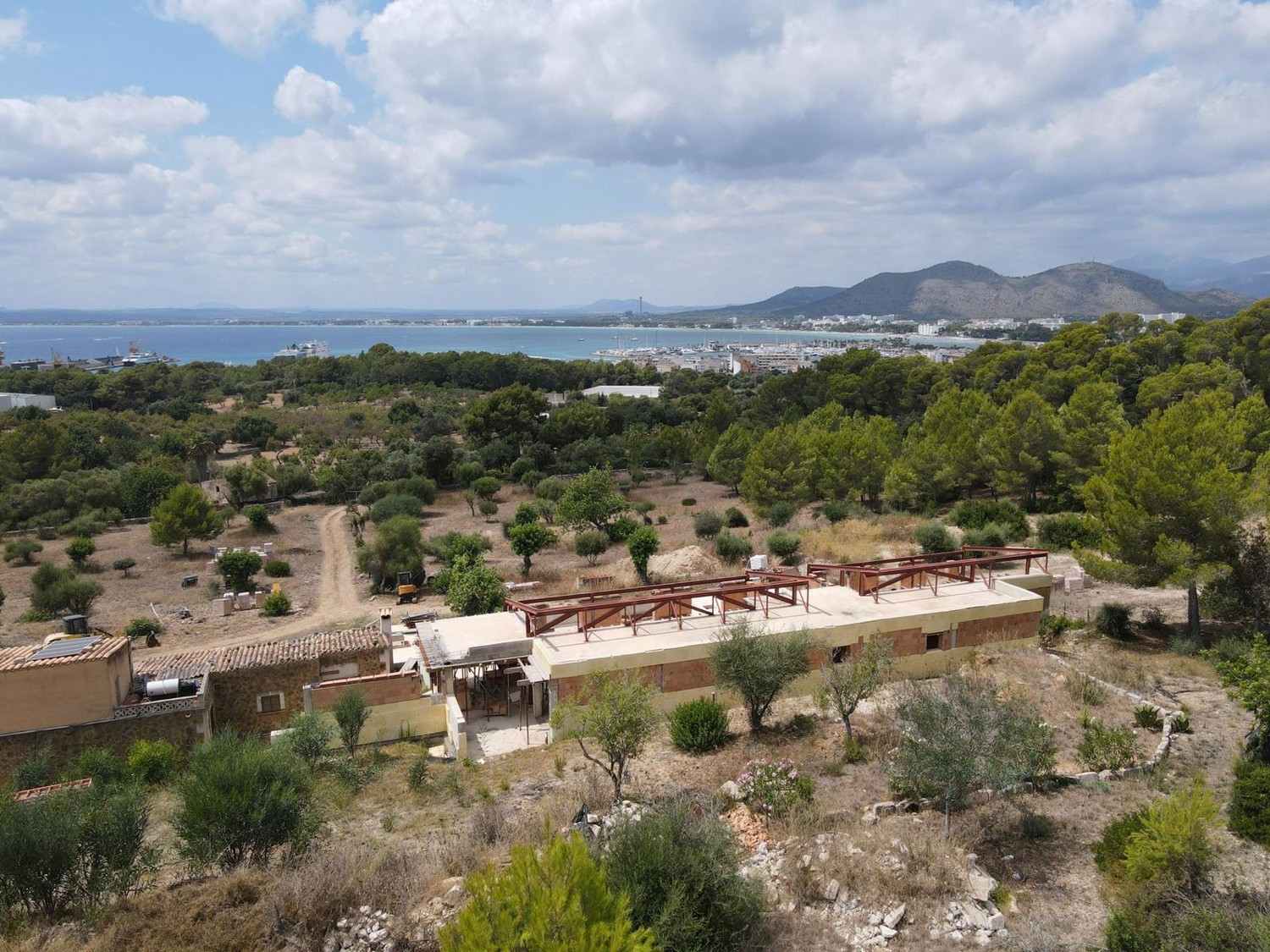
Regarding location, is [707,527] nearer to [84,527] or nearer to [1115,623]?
[1115,623]

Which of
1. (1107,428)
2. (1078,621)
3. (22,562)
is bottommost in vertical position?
(22,562)

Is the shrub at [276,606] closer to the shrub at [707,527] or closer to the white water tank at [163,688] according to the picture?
the white water tank at [163,688]

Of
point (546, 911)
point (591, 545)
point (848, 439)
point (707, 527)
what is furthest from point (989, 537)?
point (546, 911)

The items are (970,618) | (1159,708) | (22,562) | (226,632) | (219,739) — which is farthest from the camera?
(22,562)

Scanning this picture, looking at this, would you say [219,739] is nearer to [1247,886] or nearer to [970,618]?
[1247,886]

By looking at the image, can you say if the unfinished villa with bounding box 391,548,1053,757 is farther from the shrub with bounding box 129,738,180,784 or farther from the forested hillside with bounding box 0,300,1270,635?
the shrub with bounding box 129,738,180,784

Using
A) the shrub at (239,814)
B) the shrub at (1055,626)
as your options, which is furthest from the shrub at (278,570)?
the shrub at (1055,626)

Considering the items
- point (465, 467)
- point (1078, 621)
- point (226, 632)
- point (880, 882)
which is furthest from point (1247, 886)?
point (465, 467)
